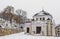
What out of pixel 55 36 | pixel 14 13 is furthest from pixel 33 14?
pixel 55 36

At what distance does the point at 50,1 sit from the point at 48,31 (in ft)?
1.32

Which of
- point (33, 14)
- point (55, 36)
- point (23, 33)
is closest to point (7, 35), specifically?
point (23, 33)

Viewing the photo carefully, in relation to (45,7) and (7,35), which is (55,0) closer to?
(45,7)

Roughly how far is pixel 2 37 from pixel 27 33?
1.06 feet

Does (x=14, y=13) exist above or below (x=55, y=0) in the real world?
below

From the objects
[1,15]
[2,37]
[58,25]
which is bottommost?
[2,37]

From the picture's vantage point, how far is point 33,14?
194cm

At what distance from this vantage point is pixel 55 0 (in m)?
1.96

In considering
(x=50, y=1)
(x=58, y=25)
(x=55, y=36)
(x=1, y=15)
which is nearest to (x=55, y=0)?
(x=50, y=1)

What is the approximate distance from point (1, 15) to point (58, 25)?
753 millimetres

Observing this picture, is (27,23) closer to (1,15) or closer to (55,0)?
(1,15)

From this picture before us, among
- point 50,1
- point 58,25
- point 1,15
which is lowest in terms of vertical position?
point 58,25

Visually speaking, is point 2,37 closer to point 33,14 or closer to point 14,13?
point 14,13

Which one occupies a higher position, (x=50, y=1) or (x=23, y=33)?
(x=50, y=1)
